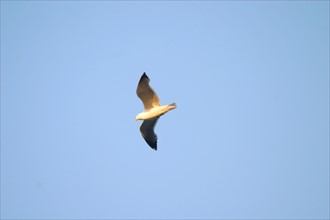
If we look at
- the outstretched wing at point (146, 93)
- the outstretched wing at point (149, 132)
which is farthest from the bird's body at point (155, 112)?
the outstretched wing at point (149, 132)

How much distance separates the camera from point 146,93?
1083 inches

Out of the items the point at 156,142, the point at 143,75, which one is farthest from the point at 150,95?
the point at 156,142

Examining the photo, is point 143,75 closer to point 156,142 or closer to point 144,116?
point 144,116

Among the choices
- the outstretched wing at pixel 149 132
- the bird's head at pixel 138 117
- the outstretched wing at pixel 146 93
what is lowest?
the outstretched wing at pixel 149 132

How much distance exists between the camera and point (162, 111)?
27.1 metres

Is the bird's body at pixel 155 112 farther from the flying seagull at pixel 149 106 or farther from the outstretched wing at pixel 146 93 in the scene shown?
the outstretched wing at pixel 146 93

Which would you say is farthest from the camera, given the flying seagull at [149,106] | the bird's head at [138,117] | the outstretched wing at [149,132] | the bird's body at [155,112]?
the outstretched wing at [149,132]

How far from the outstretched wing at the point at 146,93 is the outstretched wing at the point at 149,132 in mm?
889

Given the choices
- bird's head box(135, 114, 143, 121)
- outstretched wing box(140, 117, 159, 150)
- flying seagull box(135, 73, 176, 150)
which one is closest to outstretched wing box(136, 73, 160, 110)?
flying seagull box(135, 73, 176, 150)

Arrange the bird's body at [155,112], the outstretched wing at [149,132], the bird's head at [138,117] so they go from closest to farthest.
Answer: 1. the bird's body at [155,112]
2. the bird's head at [138,117]
3. the outstretched wing at [149,132]

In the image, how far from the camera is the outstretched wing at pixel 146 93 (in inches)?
1073

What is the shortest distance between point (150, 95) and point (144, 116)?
41.8 inches

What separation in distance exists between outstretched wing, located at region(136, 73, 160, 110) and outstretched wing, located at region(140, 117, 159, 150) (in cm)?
89

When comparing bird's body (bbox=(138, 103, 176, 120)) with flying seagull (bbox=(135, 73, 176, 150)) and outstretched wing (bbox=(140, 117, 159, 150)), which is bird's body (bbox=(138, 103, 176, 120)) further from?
outstretched wing (bbox=(140, 117, 159, 150))
